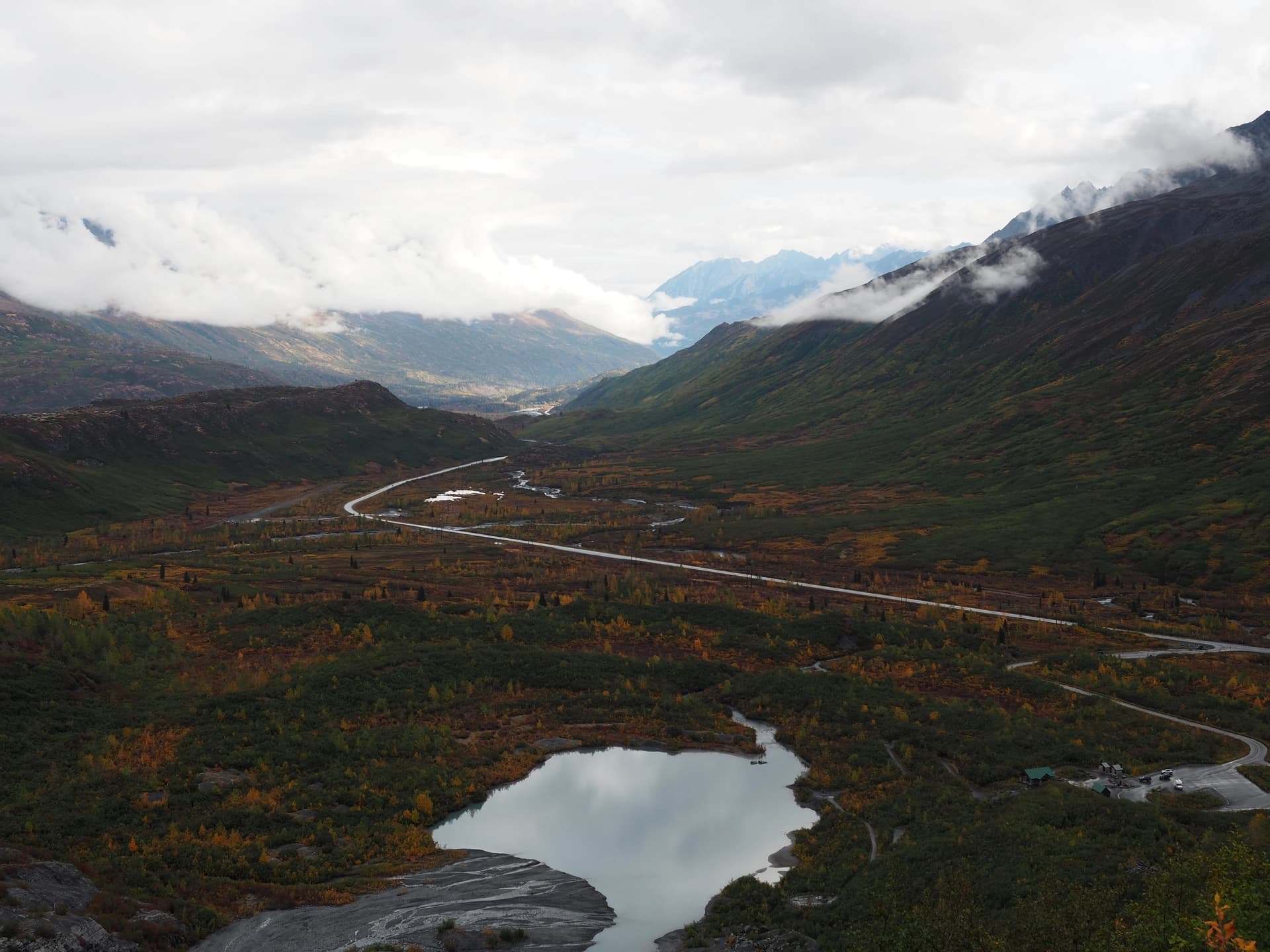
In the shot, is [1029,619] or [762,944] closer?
[762,944]

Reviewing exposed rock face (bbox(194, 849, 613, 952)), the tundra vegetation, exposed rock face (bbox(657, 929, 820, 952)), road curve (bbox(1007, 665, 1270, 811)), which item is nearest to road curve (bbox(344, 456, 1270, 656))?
the tundra vegetation

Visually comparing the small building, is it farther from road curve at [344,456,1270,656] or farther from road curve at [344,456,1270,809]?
road curve at [344,456,1270,656]

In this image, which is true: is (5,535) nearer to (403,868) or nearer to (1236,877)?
(403,868)

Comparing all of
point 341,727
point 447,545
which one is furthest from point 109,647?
point 447,545

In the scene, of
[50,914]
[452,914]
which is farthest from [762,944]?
[50,914]

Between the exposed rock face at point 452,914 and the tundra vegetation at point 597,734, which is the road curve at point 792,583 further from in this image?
the exposed rock face at point 452,914

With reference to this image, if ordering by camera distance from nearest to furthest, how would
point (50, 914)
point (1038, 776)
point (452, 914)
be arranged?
point (50, 914), point (452, 914), point (1038, 776)

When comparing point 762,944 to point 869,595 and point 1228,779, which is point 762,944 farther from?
point 869,595
